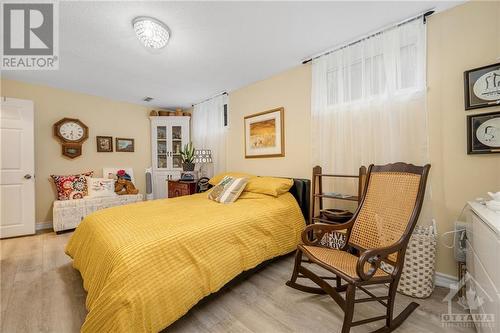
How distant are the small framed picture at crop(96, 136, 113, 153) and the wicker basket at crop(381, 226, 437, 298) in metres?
4.98

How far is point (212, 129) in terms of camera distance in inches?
170

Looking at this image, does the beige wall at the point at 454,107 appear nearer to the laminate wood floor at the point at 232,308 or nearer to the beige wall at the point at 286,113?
the laminate wood floor at the point at 232,308

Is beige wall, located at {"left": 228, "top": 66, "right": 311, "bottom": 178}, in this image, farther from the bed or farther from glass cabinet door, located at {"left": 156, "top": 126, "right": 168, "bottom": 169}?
glass cabinet door, located at {"left": 156, "top": 126, "right": 168, "bottom": 169}

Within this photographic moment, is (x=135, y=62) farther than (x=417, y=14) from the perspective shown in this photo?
Yes

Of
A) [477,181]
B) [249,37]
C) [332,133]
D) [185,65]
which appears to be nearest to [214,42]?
[249,37]

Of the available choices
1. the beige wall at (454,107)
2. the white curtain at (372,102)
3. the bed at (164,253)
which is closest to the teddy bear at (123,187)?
the bed at (164,253)

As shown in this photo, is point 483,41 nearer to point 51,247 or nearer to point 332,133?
point 332,133

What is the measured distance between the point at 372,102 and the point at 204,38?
1898 millimetres

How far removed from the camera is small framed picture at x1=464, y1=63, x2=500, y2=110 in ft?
5.42

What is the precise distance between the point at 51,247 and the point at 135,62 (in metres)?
2.68

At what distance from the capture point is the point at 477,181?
174 cm

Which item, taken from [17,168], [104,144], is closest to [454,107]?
[104,144]

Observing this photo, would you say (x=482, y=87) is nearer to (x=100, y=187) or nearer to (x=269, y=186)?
(x=269, y=186)

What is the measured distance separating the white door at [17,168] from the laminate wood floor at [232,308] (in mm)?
1461
